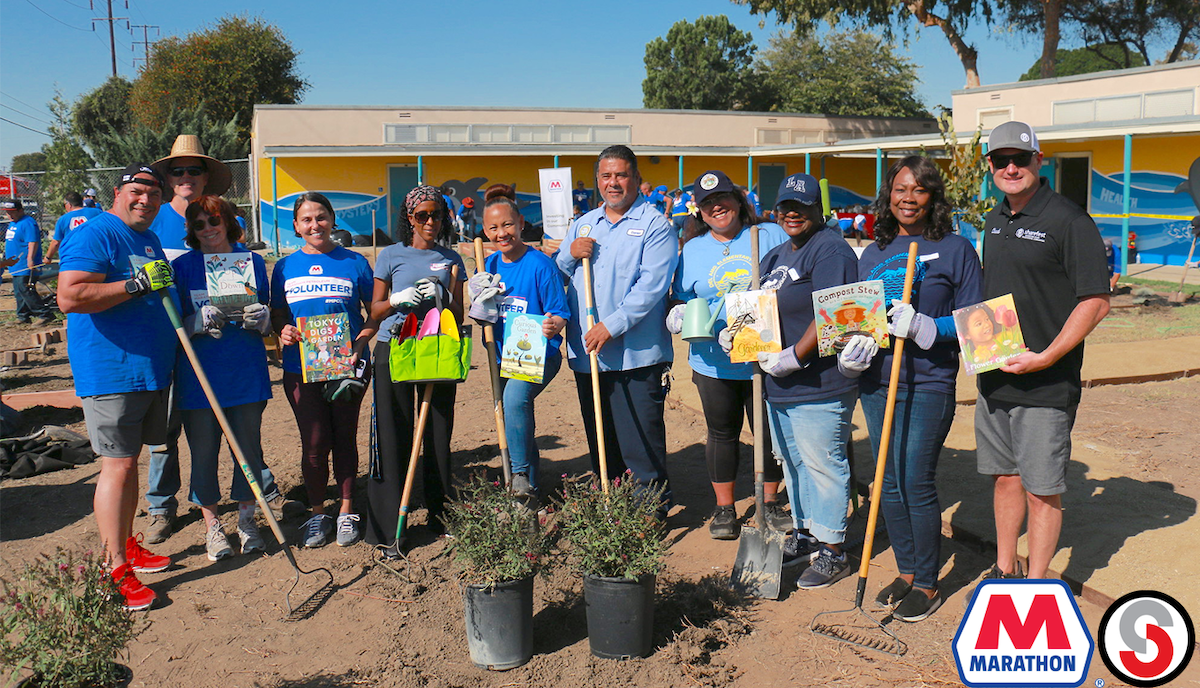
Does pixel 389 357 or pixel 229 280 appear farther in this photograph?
pixel 389 357

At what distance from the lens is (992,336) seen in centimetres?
337

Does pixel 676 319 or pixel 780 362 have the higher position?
pixel 676 319

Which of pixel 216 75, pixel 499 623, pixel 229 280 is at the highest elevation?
pixel 216 75

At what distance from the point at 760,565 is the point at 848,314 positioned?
1.27 m

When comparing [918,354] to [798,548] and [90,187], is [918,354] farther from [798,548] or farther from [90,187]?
[90,187]

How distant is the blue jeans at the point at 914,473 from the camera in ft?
11.8

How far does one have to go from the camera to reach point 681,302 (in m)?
4.73

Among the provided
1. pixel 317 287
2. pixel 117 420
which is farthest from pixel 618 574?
pixel 117 420

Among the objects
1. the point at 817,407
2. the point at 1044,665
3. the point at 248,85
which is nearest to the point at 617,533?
the point at 817,407

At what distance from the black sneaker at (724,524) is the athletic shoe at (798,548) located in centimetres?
32

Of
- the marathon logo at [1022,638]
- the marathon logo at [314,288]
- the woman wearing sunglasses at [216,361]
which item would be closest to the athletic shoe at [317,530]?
the woman wearing sunglasses at [216,361]

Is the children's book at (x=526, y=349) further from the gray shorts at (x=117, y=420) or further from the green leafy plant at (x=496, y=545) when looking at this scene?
the gray shorts at (x=117, y=420)

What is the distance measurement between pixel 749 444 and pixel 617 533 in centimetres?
308

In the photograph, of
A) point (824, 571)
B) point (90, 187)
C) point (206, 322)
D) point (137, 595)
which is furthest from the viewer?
point (90, 187)
